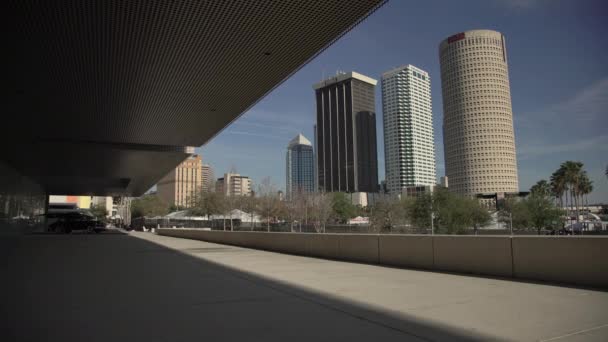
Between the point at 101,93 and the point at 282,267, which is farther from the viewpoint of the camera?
the point at 101,93

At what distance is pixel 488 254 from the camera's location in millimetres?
10008

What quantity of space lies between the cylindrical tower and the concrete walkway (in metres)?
158

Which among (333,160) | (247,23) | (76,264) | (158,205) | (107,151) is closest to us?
(247,23)

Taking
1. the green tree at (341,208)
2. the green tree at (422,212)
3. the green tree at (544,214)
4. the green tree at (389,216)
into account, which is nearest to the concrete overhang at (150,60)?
the green tree at (422,212)

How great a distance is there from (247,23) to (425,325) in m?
8.19

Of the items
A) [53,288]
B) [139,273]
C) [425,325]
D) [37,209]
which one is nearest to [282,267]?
[139,273]

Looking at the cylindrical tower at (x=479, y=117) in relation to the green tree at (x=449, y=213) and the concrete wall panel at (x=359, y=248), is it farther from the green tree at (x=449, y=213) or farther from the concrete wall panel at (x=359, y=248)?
the concrete wall panel at (x=359, y=248)

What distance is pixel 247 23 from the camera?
10.8m

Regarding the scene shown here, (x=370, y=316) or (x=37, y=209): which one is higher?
(x=37, y=209)

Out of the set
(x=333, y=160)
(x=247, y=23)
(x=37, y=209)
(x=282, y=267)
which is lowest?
(x=282, y=267)

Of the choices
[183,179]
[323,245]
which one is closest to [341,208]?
[323,245]

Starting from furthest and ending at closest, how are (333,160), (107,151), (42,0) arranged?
(333,160), (107,151), (42,0)

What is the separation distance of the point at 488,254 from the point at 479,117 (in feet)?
529

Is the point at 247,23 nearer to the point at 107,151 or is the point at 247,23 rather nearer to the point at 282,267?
the point at 282,267
